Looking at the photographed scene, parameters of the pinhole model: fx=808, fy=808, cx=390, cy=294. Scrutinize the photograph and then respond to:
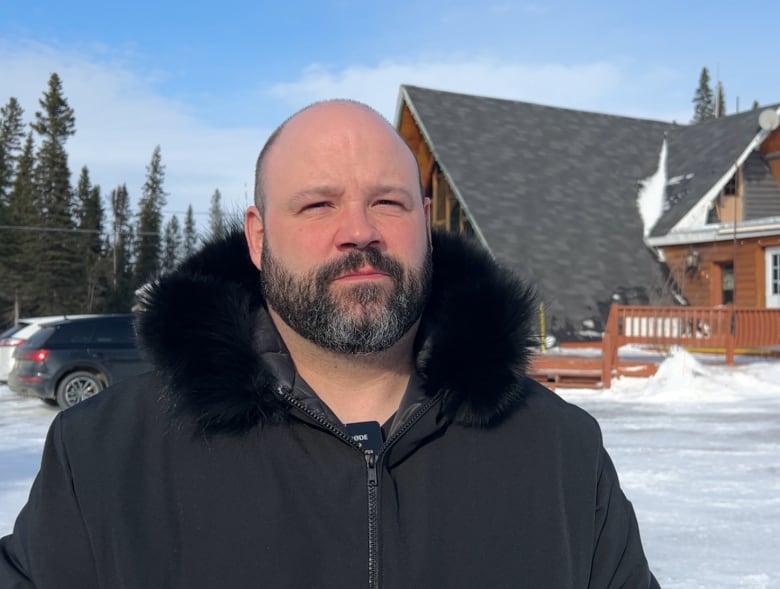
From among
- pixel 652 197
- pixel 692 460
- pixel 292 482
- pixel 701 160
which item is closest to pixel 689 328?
pixel 692 460

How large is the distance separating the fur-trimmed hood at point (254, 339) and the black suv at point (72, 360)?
10788 mm

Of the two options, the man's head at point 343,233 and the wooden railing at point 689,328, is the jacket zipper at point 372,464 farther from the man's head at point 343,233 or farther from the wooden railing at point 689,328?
the wooden railing at point 689,328

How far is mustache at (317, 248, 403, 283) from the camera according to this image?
1.93 meters

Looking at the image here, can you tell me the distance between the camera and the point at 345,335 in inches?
75.9

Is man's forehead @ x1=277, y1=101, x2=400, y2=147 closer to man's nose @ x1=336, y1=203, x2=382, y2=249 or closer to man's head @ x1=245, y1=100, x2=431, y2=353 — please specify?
man's head @ x1=245, y1=100, x2=431, y2=353

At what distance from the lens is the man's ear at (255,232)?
214 cm

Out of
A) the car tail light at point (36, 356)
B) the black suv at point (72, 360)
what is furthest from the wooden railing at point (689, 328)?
the car tail light at point (36, 356)

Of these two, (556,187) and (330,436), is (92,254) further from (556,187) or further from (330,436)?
(330,436)

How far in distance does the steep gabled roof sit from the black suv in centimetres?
1472

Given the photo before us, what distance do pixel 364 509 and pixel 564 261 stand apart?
65.4 ft

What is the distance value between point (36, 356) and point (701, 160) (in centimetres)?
1841

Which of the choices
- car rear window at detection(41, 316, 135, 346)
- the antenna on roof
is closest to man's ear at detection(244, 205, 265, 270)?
car rear window at detection(41, 316, 135, 346)

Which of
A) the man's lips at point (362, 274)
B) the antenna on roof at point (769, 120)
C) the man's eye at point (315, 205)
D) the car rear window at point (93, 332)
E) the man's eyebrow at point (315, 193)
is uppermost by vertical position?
the antenna on roof at point (769, 120)

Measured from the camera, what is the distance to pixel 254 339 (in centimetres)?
204
